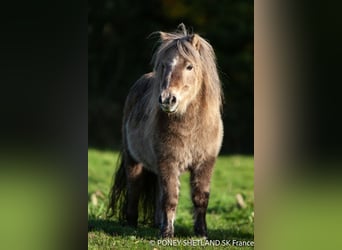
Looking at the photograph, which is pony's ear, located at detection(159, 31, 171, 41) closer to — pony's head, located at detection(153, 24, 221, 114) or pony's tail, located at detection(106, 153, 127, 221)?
pony's head, located at detection(153, 24, 221, 114)

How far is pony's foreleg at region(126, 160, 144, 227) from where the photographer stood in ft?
21.7

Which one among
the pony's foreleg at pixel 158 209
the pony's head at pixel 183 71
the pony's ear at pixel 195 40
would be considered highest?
the pony's ear at pixel 195 40

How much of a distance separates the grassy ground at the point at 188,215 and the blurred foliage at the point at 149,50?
0.38 metres

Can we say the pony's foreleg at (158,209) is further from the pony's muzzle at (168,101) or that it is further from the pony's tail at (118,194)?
the pony's muzzle at (168,101)

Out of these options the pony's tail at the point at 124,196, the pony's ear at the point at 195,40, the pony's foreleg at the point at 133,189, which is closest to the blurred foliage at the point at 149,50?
the pony's ear at the point at 195,40

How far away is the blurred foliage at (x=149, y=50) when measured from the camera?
249 inches

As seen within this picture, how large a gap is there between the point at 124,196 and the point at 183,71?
5.65ft

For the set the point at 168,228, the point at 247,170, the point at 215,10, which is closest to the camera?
the point at 168,228

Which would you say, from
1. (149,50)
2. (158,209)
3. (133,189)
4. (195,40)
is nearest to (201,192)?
(158,209)

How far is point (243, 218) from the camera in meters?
6.68
